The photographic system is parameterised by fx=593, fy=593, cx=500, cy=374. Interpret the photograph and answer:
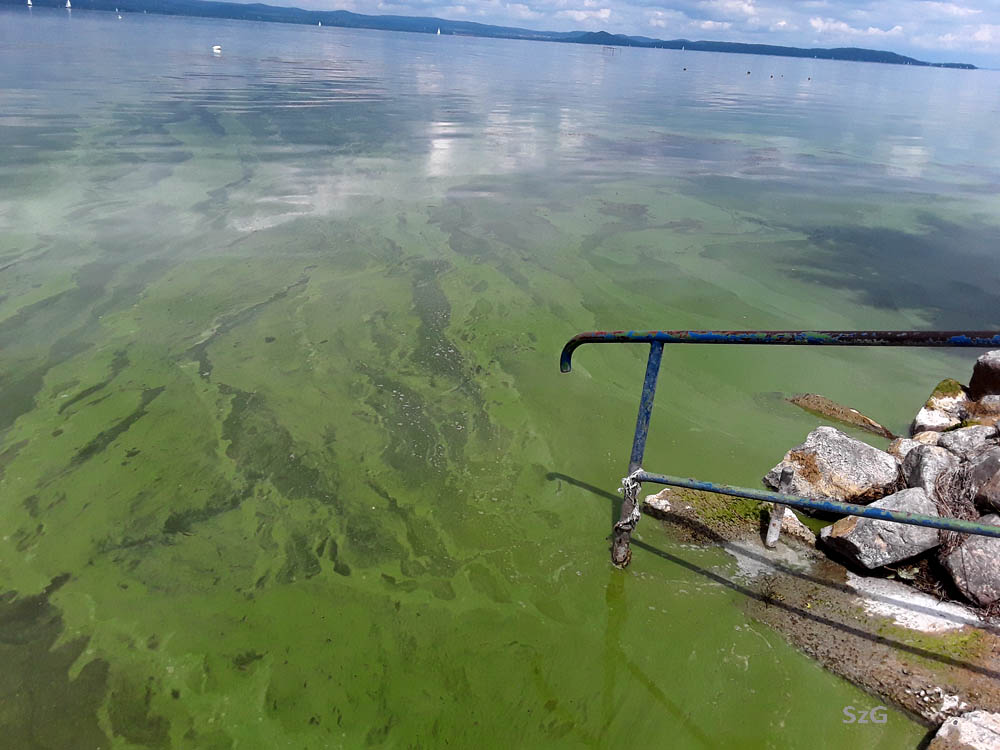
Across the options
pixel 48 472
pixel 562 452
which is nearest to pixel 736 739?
pixel 562 452

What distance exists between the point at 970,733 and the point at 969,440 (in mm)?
1976

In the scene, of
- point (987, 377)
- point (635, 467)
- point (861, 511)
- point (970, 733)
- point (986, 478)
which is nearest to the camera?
point (970, 733)

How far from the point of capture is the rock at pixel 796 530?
2904 mm

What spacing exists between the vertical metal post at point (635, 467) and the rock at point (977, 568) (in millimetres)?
1322

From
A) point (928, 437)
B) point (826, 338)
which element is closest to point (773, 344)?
point (826, 338)

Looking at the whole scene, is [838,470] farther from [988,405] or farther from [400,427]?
[400,427]

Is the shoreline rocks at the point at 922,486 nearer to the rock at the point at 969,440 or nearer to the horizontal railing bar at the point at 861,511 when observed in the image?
the rock at the point at 969,440

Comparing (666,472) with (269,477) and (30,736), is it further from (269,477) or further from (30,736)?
(30,736)

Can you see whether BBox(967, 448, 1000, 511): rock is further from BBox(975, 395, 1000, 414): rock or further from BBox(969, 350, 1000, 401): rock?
BBox(969, 350, 1000, 401): rock

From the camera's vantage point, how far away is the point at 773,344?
2.33 m

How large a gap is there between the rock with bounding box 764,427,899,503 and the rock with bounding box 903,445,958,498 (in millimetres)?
62

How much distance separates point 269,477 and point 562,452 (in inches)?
69.5

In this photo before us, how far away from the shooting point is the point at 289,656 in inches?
95.6

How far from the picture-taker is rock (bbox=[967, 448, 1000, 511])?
2.71m
